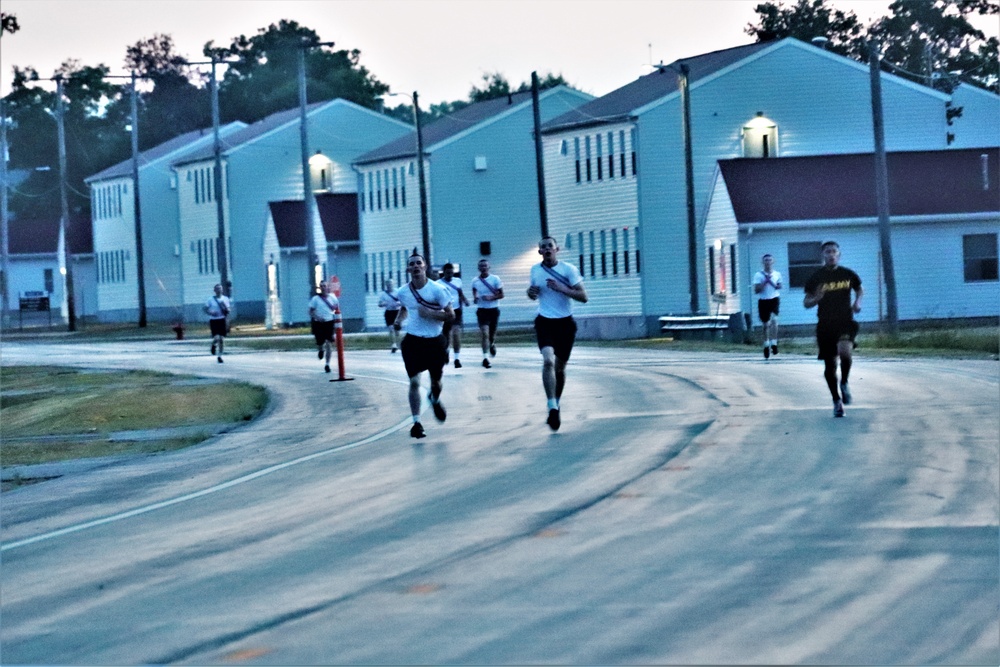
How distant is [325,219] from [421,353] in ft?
178

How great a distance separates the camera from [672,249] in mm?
57094

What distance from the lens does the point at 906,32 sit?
84125 millimetres

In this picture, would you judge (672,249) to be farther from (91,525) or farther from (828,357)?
(91,525)

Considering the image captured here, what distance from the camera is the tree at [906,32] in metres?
81.9

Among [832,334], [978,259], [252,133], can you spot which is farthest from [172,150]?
[832,334]

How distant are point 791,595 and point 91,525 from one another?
631 cm

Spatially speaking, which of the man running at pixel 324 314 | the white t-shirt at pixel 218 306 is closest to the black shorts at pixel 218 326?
the white t-shirt at pixel 218 306

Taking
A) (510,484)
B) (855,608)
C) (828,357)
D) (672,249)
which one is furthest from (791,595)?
(672,249)

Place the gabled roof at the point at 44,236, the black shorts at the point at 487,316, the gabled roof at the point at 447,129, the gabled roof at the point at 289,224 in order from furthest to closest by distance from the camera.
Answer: the gabled roof at the point at 44,236 < the gabled roof at the point at 289,224 < the gabled roof at the point at 447,129 < the black shorts at the point at 487,316

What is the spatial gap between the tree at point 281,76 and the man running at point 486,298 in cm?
7671

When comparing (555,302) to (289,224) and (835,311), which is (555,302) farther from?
(289,224)

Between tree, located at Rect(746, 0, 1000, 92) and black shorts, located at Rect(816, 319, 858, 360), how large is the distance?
6423 cm

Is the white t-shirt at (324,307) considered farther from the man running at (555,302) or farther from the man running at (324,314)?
the man running at (555,302)

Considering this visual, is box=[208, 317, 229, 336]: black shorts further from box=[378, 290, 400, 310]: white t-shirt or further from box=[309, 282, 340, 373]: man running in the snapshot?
box=[309, 282, 340, 373]: man running
